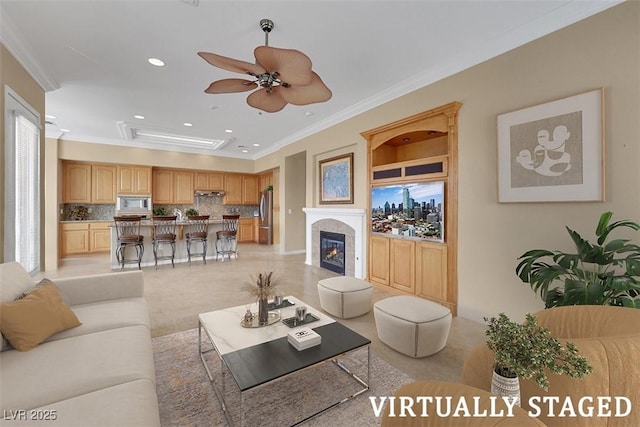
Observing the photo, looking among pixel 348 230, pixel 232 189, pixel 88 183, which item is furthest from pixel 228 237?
pixel 88 183

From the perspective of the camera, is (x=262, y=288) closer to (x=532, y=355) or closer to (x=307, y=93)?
(x=532, y=355)

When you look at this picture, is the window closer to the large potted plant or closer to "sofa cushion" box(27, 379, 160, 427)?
"sofa cushion" box(27, 379, 160, 427)

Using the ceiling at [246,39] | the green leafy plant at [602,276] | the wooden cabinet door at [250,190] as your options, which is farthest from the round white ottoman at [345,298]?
the wooden cabinet door at [250,190]

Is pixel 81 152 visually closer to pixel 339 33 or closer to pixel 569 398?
pixel 339 33

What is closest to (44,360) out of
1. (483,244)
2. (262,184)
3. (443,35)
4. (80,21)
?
(80,21)

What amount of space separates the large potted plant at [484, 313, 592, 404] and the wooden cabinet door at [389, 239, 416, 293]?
8.78 ft

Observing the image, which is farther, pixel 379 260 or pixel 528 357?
pixel 379 260

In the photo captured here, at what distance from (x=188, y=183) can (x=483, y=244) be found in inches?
321

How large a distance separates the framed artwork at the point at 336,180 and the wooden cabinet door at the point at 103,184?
594 centimetres

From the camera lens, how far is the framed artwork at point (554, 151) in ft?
7.07

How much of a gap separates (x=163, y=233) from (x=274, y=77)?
4.92 m

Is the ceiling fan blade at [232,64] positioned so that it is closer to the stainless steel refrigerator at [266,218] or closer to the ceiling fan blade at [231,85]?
the ceiling fan blade at [231,85]

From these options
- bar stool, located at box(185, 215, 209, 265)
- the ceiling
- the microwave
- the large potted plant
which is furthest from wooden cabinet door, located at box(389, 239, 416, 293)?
the microwave

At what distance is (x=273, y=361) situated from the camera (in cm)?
154
